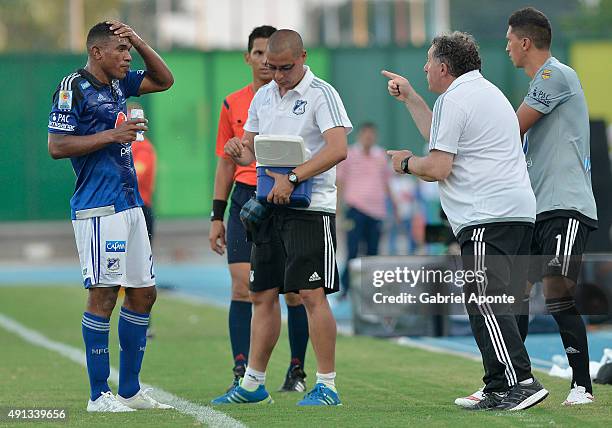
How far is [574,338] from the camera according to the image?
812 centimetres

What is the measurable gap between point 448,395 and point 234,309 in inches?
66.1

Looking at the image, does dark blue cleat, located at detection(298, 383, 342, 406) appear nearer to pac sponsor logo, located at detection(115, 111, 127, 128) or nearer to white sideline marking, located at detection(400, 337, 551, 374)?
pac sponsor logo, located at detection(115, 111, 127, 128)

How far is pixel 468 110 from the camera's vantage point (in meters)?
7.54

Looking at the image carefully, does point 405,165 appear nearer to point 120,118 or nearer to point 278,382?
point 120,118

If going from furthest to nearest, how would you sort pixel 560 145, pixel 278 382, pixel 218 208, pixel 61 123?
pixel 278 382
pixel 218 208
pixel 560 145
pixel 61 123

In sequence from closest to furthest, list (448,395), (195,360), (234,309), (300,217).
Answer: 1. (300,217)
2. (448,395)
3. (234,309)
4. (195,360)

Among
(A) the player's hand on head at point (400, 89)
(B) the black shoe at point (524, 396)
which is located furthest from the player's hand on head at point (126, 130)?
(B) the black shoe at point (524, 396)

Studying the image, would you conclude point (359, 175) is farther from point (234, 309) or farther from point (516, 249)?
point (516, 249)

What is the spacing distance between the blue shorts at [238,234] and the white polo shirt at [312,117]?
Result: 126cm

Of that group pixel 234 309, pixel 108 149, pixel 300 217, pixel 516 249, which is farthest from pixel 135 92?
pixel 516 249

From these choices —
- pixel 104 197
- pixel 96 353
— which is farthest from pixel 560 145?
pixel 96 353

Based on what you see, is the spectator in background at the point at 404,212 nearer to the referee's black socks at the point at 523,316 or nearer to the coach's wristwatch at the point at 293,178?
the referee's black socks at the point at 523,316

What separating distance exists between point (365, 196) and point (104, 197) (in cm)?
1167

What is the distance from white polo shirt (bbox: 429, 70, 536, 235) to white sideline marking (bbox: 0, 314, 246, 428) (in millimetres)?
1738
